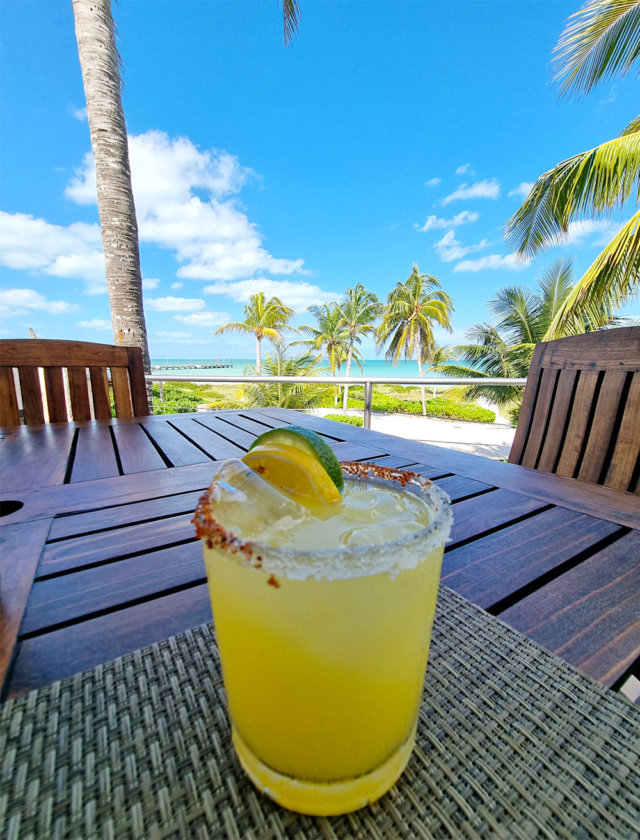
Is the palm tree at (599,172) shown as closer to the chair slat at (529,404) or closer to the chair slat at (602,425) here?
the chair slat at (529,404)

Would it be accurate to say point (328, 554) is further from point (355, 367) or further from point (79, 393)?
point (355, 367)

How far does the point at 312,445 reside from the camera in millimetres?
334

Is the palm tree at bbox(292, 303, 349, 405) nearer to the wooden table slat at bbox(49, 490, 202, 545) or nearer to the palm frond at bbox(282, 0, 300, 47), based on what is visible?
the palm frond at bbox(282, 0, 300, 47)

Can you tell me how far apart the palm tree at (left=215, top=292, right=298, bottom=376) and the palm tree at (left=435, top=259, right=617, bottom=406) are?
827 centimetres

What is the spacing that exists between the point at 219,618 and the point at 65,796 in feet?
0.50

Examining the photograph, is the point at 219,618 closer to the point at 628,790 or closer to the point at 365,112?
the point at 628,790

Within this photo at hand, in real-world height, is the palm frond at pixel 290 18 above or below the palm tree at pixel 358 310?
above

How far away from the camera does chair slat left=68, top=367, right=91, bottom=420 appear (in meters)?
1.65

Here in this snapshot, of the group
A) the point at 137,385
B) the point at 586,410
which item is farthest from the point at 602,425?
the point at 137,385

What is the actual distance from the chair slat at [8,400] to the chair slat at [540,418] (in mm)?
1949

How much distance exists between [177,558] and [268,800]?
1.17ft

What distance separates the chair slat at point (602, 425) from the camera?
3.31 ft

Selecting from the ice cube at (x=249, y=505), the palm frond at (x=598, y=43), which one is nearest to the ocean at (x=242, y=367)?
the palm frond at (x=598, y=43)

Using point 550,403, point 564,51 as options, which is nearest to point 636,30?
point 564,51
